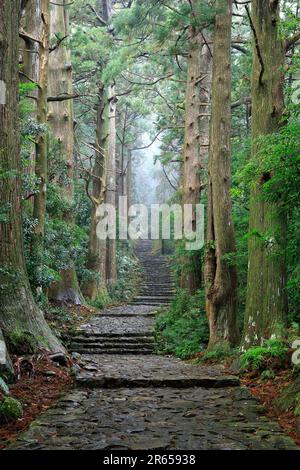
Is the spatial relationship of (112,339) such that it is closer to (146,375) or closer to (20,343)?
(146,375)

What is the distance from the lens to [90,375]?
21.6 feet

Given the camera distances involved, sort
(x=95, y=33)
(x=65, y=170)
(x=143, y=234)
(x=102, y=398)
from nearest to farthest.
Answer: (x=102, y=398)
(x=65, y=170)
(x=95, y=33)
(x=143, y=234)

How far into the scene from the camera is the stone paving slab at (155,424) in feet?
12.7

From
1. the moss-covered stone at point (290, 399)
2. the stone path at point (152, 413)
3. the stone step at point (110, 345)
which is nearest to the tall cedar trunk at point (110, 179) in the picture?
the stone step at point (110, 345)

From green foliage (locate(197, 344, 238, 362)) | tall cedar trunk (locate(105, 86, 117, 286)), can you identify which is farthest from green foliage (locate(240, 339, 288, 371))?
tall cedar trunk (locate(105, 86, 117, 286))

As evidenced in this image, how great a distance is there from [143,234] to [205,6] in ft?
98.4

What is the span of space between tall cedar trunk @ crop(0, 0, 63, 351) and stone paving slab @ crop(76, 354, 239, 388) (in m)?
1.00

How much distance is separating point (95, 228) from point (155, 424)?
1441 centimetres

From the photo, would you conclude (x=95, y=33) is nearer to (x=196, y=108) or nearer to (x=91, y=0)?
(x=91, y=0)

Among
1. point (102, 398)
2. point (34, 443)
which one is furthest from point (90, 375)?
point (34, 443)

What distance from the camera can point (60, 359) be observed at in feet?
23.6

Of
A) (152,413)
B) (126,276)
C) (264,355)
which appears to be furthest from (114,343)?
(126,276)

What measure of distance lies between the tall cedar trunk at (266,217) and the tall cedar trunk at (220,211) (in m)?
1.24

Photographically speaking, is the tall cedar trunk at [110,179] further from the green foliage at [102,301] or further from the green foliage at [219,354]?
the green foliage at [219,354]
